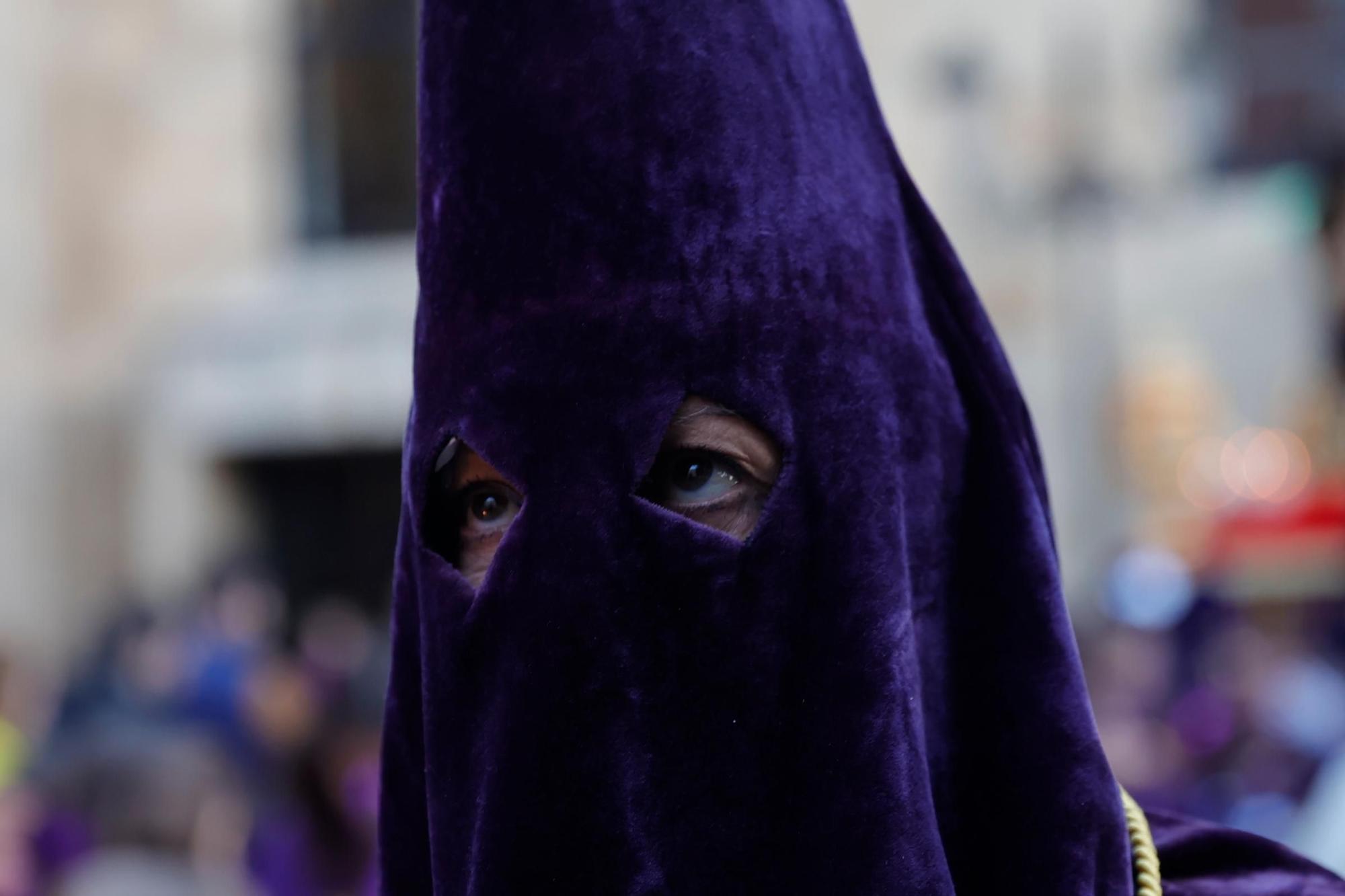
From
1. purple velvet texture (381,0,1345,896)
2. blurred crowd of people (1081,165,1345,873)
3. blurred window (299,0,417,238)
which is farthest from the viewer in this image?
blurred window (299,0,417,238)

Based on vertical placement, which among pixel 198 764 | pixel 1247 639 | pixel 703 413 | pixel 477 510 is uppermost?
pixel 703 413

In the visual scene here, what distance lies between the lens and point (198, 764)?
324 centimetres

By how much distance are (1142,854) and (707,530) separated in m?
0.55

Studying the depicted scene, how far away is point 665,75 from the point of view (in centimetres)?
144

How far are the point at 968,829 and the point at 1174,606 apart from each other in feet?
16.0

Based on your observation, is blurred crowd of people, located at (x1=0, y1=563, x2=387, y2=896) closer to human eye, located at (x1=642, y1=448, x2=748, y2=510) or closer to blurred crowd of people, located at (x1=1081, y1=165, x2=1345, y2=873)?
human eye, located at (x1=642, y1=448, x2=748, y2=510)

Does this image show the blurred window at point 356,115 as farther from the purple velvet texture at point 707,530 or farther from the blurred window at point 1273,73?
the purple velvet texture at point 707,530

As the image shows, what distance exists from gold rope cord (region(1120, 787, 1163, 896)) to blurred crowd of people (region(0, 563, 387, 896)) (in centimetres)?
174

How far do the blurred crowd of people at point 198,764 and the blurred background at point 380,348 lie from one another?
4 centimetres

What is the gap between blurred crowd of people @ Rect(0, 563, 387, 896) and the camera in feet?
9.93

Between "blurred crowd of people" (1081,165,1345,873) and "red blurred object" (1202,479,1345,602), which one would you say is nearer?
"blurred crowd of people" (1081,165,1345,873)

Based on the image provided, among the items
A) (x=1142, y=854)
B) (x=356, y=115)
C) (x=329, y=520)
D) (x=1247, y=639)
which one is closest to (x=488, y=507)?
(x=1142, y=854)

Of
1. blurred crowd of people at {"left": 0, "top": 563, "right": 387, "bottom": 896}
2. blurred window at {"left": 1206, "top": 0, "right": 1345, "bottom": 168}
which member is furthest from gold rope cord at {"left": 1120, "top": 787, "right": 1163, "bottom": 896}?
blurred window at {"left": 1206, "top": 0, "right": 1345, "bottom": 168}

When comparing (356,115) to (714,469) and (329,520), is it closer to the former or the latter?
(329,520)
